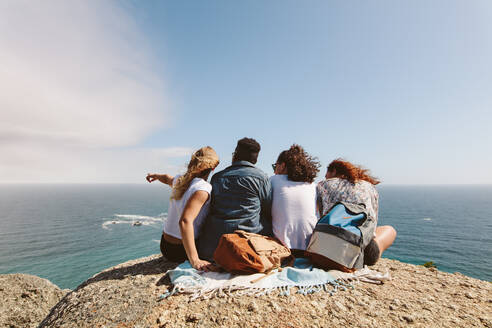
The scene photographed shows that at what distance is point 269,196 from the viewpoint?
15.5ft

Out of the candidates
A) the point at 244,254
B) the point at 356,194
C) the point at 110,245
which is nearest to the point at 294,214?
the point at 244,254

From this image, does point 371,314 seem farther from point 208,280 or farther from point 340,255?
point 208,280

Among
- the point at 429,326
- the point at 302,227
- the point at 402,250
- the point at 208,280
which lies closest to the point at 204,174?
the point at 208,280

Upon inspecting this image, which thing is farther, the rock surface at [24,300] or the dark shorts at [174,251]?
the rock surface at [24,300]

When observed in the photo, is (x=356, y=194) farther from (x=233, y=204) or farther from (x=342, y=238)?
(x=233, y=204)

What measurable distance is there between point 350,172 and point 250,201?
2.59m

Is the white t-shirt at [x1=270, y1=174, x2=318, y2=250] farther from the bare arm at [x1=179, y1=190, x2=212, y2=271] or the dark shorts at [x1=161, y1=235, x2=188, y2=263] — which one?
the dark shorts at [x1=161, y1=235, x2=188, y2=263]

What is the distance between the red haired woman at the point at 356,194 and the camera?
4691 mm

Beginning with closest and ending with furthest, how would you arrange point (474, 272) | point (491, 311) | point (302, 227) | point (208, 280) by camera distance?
point (491, 311), point (208, 280), point (302, 227), point (474, 272)

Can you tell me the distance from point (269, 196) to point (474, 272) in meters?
59.1

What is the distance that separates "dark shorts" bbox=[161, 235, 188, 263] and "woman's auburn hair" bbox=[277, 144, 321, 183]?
2.89 m

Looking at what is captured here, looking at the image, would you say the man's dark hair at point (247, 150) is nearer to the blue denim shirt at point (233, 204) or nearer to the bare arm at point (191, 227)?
the blue denim shirt at point (233, 204)

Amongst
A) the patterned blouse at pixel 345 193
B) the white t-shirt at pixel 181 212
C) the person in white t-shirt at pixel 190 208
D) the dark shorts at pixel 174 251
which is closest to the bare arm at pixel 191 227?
the person in white t-shirt at pixel 190 208

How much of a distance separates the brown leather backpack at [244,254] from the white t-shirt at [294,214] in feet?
2.08
